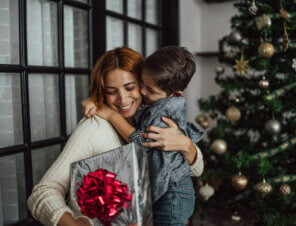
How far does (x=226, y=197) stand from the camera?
236 cm

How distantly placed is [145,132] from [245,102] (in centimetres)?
119

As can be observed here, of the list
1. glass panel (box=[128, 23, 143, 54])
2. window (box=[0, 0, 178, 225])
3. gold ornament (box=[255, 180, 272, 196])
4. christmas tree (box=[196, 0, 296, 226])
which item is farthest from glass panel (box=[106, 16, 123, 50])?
gold ornament (box=[255, 180, 272, 196])

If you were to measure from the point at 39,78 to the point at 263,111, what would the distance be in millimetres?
1407

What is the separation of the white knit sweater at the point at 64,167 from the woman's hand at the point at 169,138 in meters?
0.16

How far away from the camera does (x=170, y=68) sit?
122cm

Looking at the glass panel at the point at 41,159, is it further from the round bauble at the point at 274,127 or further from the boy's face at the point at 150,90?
the round bauble at the point at 274,127

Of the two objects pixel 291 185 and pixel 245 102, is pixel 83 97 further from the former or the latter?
pixel 291 185

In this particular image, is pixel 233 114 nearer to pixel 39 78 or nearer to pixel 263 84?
pixel 263 84

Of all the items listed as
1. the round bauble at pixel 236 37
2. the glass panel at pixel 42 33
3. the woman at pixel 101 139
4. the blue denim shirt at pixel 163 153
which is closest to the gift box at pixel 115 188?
the woman at pixel 101 139

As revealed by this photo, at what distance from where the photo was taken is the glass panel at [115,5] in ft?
7.15

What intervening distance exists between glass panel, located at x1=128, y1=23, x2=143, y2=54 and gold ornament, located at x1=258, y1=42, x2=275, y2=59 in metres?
1.03

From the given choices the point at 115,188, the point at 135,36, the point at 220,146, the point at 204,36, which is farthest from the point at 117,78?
the point at 204,36

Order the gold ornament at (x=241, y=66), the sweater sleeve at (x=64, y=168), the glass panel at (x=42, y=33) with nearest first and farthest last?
1. the sweater sleeve at (x=64, y=168)
2. the glass panel at (x=42, y=33)
3. the gold ornament at (x=241, y=66)

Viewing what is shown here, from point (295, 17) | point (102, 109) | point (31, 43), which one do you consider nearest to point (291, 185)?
point (295, 17)
